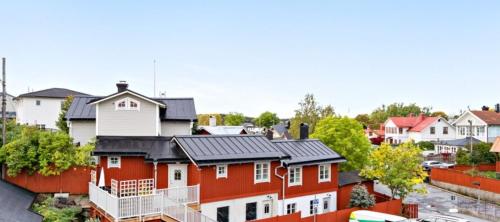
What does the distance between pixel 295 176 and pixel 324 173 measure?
2573 millimetres

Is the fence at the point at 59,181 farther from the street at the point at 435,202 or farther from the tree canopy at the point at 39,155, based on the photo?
the street at the point at 435,202

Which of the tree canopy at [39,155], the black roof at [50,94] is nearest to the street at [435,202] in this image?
the tree canopy at [39,155]

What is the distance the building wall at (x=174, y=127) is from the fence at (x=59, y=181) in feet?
19.3

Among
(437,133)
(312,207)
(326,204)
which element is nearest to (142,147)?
(312,207)

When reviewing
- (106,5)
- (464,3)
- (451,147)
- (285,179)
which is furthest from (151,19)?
(451,147)

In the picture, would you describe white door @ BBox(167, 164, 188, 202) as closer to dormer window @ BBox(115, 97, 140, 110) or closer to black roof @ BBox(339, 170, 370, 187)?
dormer window @ BBox(115, 97, 140, 110)

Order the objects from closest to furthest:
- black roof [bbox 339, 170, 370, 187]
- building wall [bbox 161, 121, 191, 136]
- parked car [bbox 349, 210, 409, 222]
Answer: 1. parked car [bbox 349, 210, 409, 222]
2. building wall [bbox 161, 121, 191, 136]
3. black roof [bbox 339, 170, 370, 187]

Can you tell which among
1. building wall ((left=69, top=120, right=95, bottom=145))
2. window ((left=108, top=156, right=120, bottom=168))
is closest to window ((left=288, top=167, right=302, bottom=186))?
window ((left=108, top=156, right=120, bottom=168))

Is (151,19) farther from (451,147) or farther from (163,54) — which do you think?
(451,147)

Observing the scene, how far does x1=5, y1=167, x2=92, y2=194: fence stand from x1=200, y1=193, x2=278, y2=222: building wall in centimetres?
630

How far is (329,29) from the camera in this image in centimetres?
3578

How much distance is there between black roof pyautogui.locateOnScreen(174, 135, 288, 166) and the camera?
2008 centimetres

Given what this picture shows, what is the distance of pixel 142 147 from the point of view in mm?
21812

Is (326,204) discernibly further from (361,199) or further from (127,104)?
(127,104)
